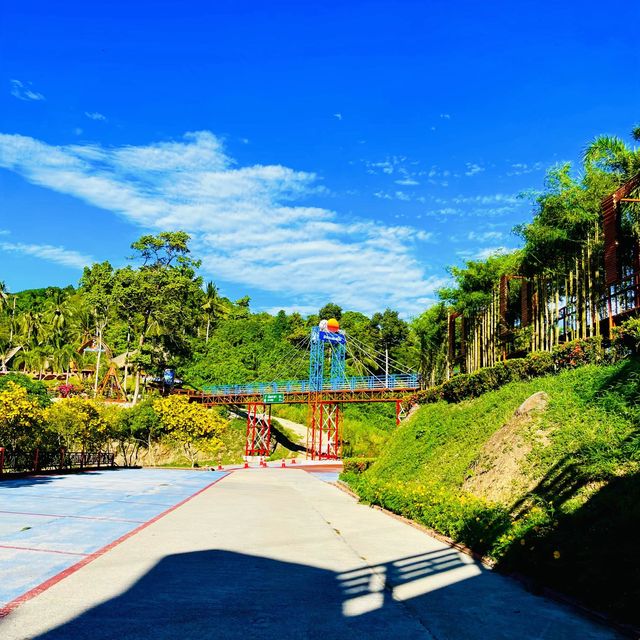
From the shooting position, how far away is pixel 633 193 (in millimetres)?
13797

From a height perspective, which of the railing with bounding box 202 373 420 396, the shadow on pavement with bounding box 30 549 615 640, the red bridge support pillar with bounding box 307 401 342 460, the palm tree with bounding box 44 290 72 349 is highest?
the palm tree with bounding box 44 290 72 349

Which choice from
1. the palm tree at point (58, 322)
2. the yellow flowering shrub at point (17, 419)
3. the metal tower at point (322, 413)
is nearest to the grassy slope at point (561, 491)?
the yellow flowering shrub at point (17, 419)

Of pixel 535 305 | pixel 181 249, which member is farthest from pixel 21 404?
pixel 181 249

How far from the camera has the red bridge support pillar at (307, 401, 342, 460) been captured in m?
47.0

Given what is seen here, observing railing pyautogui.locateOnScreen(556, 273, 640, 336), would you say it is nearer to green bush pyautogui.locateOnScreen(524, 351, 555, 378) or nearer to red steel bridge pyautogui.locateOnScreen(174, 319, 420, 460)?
green bush pyautogui.locateOnScreen(524, 351, 555, 378)

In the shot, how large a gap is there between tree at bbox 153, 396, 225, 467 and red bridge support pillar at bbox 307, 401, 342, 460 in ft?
32.4

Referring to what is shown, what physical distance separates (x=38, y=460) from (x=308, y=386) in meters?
30.0

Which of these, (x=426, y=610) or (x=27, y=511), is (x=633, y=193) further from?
(x=27, y=511)

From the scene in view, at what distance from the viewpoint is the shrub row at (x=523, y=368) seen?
13305 mm

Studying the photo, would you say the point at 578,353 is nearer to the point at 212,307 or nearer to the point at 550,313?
the point at 550,313

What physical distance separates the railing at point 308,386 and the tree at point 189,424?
10.3m

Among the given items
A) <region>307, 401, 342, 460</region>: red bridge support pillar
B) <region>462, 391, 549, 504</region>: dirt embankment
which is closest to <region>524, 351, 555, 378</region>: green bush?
<region>462, 391, 549, 504</region>: dirt embankment

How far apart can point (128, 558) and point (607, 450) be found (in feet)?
26.0

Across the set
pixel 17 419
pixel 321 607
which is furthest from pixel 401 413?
pixel 321 607
